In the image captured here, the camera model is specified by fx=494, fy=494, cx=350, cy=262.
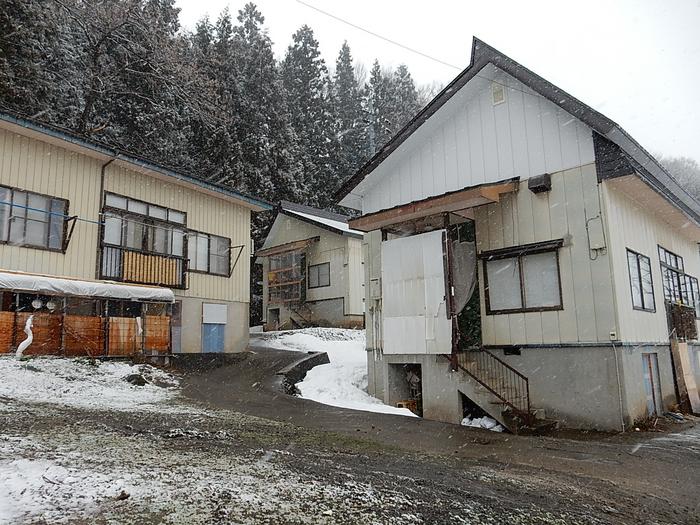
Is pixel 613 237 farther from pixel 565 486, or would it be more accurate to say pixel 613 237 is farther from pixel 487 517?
pixel 487 517

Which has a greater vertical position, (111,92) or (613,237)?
(111,92)

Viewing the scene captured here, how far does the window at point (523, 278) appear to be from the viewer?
10039 millimetres

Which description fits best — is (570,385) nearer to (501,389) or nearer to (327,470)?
(501,389)

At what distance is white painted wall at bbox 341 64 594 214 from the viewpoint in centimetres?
1029

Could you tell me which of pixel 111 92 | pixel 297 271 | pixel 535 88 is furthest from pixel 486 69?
pixel 111 92

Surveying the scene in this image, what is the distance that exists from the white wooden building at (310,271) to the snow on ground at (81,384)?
46.0 feet

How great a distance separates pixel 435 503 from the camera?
4062mm

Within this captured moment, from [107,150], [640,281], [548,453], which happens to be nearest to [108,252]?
[107,150]

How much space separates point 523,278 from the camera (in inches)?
411

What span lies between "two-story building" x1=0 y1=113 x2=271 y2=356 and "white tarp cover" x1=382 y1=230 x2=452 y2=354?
711 cm

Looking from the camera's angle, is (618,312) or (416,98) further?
(416,98)

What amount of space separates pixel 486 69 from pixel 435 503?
9.80 m

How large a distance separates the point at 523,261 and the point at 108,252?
11.7 meters

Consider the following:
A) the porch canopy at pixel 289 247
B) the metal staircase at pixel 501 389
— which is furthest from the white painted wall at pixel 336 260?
the metal staircase at pixel 501 389
